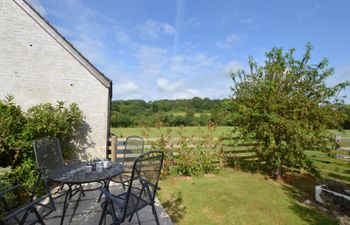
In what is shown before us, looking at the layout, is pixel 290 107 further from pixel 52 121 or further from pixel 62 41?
pixel 62 41

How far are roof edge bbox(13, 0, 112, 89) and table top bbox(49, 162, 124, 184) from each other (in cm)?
307

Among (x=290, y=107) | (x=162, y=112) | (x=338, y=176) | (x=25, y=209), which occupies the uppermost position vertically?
(x=162, y=112)

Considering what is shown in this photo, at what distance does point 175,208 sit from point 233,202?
1372 millimetres

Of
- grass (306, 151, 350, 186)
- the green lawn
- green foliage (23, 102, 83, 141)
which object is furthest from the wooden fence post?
grass (306, 151, 350, 186)

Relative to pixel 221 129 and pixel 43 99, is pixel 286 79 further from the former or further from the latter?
pixel 43 99

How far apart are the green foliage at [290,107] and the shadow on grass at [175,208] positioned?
9.92 ft

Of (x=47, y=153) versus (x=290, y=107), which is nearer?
(x=47, y=153)

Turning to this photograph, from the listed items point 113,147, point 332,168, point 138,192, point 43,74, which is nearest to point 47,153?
point 138,192

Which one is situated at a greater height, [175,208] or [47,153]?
[47,153]

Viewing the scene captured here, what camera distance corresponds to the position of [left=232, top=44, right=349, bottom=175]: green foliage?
491 cm

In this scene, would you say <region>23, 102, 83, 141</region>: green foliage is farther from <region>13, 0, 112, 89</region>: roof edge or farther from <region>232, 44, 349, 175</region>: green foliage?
<region>232, 44, 349, 175</region>: green foliage

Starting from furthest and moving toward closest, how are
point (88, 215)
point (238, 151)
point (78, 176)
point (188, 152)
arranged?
1. point (238, 151)
2. point (188, 152)
3. point (88, 215)
4. point (78, 176)

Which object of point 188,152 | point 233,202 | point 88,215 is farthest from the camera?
point 188,152

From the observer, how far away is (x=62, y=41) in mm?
5016
